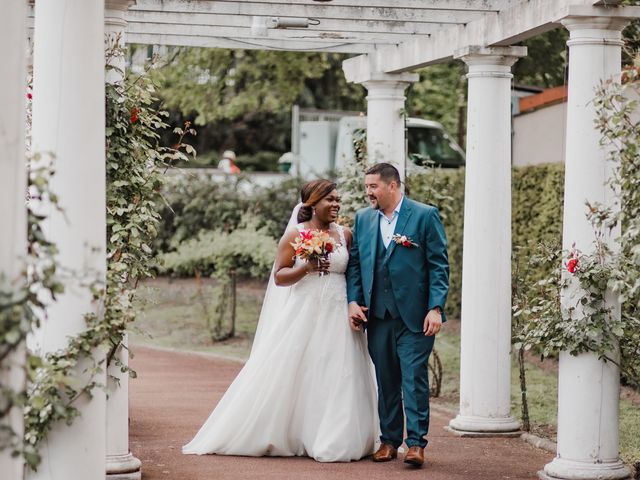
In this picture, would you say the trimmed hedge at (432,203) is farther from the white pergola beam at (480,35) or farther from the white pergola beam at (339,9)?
the white pergola beam at (339,9)

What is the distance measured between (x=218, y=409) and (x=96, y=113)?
338 centimetres

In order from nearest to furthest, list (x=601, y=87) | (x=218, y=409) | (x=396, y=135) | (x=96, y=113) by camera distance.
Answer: (x=96, y=113)
(x=601, y=87)
(x=218, y=409)
(x=396, y=135)

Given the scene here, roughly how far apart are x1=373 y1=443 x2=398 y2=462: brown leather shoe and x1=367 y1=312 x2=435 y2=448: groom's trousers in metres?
0.04

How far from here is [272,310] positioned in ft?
29.9

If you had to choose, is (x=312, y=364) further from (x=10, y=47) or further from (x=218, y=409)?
(x=10, y=47)

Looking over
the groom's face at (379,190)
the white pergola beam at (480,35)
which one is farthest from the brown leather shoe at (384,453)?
the white pergola beam at (480,35)

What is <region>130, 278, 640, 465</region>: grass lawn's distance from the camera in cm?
1068

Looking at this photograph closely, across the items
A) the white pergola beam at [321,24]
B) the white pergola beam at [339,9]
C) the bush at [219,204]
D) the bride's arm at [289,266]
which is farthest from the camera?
the bush at [219,204]

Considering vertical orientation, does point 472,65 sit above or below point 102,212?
above

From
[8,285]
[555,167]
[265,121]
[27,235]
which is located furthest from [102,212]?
[265,121]

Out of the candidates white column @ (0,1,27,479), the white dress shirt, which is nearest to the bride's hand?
the white dress shirt

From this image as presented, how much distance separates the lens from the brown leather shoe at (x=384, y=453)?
8.54 metres

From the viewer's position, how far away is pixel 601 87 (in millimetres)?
7410

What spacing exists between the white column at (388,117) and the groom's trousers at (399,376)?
3.65 metres
